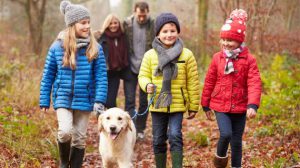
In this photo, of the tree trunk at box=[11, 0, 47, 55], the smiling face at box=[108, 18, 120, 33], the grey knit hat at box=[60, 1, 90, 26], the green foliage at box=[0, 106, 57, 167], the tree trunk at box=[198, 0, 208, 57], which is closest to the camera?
the grey knit hat at box=[60, 1, 90, 26]

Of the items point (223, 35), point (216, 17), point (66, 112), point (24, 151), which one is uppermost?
point (216, 17)

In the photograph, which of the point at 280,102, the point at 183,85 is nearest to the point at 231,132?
the point at 183,85

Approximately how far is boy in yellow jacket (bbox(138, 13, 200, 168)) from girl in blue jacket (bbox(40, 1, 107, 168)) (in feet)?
2.20

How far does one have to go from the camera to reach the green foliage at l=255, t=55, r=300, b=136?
7728 millimetres

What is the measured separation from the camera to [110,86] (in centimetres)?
821

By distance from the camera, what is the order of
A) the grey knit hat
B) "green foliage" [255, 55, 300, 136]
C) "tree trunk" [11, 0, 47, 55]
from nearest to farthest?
the grey knit hat → "green foliage" [255, 55, 300, 136] → "tree trunk" [11, 0, 47, 55]

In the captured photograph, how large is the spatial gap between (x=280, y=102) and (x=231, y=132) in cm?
414

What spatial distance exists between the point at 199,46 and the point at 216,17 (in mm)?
1304

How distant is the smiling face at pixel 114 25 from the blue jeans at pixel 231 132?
10.7 feet

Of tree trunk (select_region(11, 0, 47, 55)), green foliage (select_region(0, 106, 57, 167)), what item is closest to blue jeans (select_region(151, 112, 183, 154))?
green foliage (select_region(0, 106, 57, 167))

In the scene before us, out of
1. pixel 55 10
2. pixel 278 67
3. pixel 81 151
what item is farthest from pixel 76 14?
pixel 55 10

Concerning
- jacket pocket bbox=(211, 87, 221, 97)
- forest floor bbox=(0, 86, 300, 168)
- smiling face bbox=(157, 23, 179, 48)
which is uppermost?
smiling face bbox=(157, 23, 179, 48)

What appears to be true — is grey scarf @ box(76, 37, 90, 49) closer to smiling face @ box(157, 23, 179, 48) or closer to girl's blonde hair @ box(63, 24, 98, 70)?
girl's blonde hair @ box(63, 24, 98, 70)

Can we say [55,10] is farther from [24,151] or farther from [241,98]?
[241,98]
